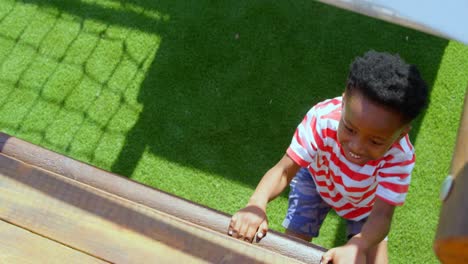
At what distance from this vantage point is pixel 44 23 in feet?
10.4

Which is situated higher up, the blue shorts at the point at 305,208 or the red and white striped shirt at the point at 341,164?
the red and white striped shirt at the point at 341,164

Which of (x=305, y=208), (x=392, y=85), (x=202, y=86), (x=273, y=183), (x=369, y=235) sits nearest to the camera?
(x=392, y=85)

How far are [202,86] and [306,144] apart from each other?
1.37 m

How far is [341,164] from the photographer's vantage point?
1621 millimetres

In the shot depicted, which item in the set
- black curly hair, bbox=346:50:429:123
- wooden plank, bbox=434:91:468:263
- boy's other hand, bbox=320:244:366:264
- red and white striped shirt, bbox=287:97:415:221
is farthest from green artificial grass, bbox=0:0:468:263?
wooden plank, bbox=434:91:468:263

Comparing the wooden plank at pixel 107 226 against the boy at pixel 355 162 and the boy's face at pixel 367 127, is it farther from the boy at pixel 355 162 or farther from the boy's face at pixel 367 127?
the boy's face at pixel 367 127

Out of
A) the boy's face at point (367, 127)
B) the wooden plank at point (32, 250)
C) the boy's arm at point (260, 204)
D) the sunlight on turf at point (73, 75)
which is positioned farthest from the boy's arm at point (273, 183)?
the sunlight on turf at point (73, 75)

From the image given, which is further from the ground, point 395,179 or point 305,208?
point 395,179

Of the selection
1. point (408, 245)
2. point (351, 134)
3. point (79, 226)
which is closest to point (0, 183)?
point (79, 226)

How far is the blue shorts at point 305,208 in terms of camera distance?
1.92 meters

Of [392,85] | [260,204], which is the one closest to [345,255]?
[260,204]

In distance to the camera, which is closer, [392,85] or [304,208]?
[392,85]

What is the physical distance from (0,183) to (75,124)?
175 cm

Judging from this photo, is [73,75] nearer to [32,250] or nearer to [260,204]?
[260,204]
